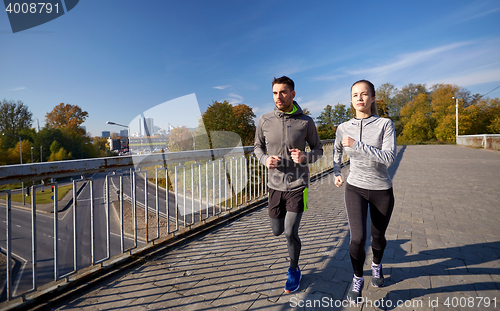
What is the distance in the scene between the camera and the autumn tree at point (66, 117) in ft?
196

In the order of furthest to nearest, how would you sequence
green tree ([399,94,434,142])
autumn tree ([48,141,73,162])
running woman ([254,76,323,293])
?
green tree ([399,94,434,142]) → autumn tree ([48,141,73,162]) → running woman ([254,76,323,293])

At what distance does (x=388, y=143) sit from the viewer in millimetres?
2094

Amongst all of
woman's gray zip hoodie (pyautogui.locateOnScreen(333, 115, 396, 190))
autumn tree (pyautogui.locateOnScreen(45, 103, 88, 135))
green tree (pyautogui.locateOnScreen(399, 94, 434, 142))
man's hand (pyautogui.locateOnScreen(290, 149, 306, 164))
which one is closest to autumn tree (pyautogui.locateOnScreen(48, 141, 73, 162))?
autumn tree (pyautogui.locateOnScreen(45, 103, 88, 135))

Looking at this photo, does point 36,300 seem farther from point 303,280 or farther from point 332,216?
point 332,216

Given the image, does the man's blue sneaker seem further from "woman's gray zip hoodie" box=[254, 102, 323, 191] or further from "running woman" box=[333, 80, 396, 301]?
"woman's gray zip hoodie" box=[254, 102, 323, 191]

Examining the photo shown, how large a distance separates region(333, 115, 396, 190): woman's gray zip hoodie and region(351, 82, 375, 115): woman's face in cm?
12

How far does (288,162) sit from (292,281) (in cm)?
114

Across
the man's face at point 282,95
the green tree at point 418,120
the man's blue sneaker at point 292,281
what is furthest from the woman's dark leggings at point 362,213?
the green tree at point 418,120

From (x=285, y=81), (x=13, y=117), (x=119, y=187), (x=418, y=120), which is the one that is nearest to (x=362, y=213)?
(x=285, y=81)

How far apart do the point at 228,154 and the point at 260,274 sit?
8.24ft

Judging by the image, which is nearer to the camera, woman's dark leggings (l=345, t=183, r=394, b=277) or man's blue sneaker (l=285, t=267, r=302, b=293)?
woman's dark leggings (l=345, t=183, r=394, b=277)

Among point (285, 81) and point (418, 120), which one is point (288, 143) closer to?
point (285, 81)

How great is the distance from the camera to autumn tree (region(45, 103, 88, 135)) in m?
59.7

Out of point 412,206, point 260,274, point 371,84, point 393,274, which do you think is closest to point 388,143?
point 371,84
